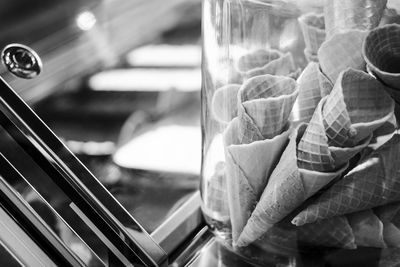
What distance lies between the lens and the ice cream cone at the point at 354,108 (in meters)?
0.47

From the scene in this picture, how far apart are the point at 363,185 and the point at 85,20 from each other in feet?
1.42

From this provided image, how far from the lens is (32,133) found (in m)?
0.53

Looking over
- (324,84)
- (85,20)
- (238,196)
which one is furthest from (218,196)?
(85,20)

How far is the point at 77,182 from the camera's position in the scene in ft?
1.73

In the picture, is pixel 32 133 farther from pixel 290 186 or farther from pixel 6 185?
pixel 290 186

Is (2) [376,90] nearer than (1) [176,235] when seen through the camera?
Yes

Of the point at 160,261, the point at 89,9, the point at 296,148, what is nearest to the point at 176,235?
the point at 160,261

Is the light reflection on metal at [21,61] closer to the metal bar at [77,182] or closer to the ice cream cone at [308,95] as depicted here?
the metal bar at [77,182]

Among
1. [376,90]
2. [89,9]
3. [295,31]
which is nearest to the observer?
[376,90]

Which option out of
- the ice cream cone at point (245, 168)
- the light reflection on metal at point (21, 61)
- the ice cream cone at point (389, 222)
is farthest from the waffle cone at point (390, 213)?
the light reflection on metal at point (21, 61)

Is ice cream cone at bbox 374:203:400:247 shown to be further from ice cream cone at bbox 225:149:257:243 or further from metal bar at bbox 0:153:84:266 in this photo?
metal bar at bbox 0:153:84:266

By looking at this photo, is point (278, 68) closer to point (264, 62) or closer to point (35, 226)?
point (264, 62)

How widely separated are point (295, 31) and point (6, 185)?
0.95 ft

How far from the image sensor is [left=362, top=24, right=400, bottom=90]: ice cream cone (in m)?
0.47
